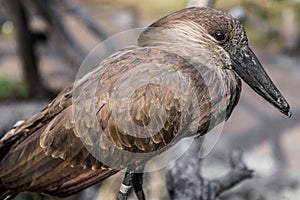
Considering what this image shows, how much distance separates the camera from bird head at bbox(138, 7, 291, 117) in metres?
2.18

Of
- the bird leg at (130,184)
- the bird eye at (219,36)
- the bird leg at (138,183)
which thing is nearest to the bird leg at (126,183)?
the bird leg at (130,184)

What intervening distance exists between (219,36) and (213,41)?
0.08 ft

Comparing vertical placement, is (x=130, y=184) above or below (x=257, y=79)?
below

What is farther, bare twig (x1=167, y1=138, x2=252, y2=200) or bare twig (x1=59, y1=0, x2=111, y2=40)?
bare twig (x1=59, y1=0, x2=111, y2=40)

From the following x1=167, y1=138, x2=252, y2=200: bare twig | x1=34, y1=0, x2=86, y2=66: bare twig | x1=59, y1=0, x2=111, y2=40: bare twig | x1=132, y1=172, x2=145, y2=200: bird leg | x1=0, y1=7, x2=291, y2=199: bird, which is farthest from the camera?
x1=59, y1=0, x2=111, y2=40: bare twig

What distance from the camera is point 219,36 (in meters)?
2.20

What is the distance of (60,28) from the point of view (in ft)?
16.1

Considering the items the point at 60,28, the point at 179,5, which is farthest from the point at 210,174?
the point at 179,5

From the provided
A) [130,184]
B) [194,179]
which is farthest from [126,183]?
[194,179]

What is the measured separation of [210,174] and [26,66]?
4.92 ft

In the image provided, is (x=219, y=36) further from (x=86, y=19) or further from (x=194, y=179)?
(x=86, y=19)

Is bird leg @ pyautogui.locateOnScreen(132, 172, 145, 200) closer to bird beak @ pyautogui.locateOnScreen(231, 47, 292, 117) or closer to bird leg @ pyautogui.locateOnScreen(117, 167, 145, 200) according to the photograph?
bird leg @ pyautogui.locateOnScreen(117, 167, 145, 200)

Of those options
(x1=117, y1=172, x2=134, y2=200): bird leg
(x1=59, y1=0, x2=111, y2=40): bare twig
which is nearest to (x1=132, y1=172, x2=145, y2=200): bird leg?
(x1=117, y1=172, x2=134, y2=200): bird leg

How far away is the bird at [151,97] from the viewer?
2.17m
